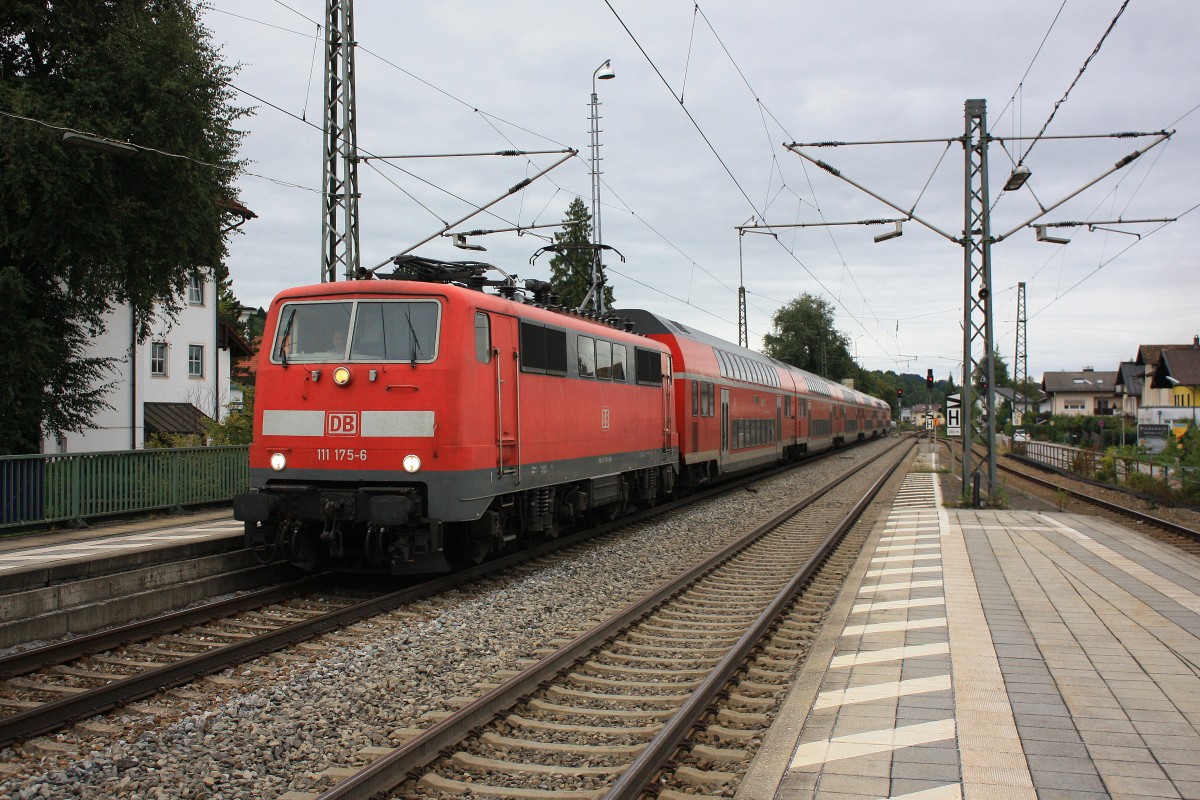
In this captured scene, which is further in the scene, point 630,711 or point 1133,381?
point 1133,381

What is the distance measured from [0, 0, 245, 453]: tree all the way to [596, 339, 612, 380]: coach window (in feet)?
30.5

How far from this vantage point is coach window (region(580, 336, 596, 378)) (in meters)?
13.0

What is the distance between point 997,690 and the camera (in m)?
5.87

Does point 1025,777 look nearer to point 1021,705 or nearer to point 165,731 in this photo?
point 1021,705

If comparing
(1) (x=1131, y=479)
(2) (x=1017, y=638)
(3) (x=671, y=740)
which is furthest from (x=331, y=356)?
(1) (x=1131, y=479)

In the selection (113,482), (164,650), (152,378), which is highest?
→ (152,378)

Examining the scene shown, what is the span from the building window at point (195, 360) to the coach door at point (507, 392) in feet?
90.2

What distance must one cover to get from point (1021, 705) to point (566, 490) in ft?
26.0

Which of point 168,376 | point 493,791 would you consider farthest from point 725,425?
point 168,376

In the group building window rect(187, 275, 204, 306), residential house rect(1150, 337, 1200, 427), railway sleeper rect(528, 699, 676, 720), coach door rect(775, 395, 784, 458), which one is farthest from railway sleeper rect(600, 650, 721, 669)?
residential house rect(1150, 337, 1200, 427)

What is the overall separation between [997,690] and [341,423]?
21.4ft

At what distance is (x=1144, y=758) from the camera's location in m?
4.73

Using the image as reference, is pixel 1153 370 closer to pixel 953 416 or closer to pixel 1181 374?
pixel 1181 374

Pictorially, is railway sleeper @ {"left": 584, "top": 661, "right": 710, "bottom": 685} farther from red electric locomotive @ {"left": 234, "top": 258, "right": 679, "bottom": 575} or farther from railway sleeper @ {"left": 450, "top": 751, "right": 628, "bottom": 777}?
red electric locomotive @ {"left": 234, "top": 258, "right": 679, "bottom": 575}
